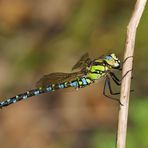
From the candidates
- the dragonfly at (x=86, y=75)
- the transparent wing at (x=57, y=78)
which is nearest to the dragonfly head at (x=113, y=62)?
the dragonfly at (x=86, y=75)

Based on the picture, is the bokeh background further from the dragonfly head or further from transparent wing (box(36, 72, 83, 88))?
the dragonfly head

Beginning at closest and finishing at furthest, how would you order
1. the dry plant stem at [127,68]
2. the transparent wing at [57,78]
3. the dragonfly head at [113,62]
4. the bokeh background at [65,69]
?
1. the dry plant stem at [127,68]
2. the dragonfly head at [113,62]
3. the transparent wing at [57,78]
4. the bokeh background at [65,69]

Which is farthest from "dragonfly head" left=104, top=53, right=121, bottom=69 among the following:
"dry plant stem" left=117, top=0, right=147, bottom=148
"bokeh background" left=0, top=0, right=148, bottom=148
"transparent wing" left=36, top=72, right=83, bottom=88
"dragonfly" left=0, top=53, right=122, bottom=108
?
"bokeh background" left=0, top=0, right=148, bottom=148

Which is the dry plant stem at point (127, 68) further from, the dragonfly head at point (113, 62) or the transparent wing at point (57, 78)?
the transparent wing at point (57, 78)

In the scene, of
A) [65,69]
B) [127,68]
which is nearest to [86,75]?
[127,68]

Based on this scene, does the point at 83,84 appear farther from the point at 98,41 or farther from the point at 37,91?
the point at 98,41

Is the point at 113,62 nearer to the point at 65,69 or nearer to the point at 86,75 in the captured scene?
the point at 86,75

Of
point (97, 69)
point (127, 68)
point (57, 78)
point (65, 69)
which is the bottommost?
point (127, 68)

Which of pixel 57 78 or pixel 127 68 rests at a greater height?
pixel 57 78

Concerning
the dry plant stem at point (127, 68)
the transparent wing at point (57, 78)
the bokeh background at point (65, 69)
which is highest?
the bokeh background at point (65, 69)

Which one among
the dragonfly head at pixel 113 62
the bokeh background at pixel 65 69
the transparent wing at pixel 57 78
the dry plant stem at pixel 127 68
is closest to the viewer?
the dry plant stem at pixel 127 68
